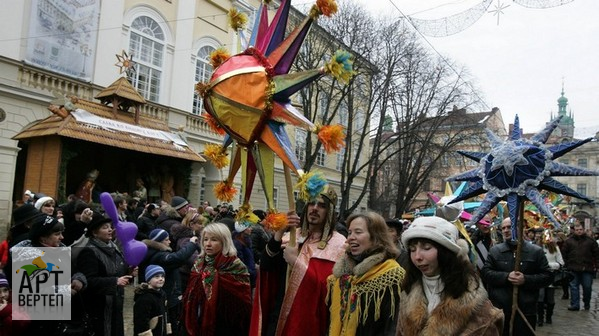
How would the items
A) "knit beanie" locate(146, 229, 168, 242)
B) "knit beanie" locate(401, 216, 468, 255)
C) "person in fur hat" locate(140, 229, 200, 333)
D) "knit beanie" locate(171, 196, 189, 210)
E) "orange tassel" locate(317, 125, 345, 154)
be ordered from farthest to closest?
"knit beanie" locate(171, 196, 189, 210), "knit beanie" locate(146, 229, 168, 242), "person in fur hat" locate(140, 229, 200, 333), "orange tassel" locate(317, 125, 345, 154), "knit beanie" locate(401, 216, 468, 255)

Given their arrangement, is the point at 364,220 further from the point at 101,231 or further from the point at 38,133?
the point at 38,133

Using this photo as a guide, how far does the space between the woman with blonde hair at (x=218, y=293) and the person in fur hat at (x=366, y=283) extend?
117cm

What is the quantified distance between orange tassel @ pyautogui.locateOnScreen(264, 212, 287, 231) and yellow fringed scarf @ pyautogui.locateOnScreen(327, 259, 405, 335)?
686mm

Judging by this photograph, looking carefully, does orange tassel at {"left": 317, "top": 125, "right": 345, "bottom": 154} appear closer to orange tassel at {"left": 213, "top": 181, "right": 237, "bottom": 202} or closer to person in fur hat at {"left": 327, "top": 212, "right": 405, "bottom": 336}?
person in fur hat at {"left": 327, "top": 212, "right": 405, "bottom": 336}

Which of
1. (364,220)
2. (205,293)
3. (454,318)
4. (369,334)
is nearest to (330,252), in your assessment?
(364,220)

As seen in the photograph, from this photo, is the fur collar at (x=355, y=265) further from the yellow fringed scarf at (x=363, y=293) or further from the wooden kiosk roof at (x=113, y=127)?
the wooden kiosk roof at (x=113, y=127)

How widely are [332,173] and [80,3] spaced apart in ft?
62.2

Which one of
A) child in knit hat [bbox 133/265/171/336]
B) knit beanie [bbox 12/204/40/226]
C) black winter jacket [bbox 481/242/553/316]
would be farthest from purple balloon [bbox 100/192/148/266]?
black winter jacket [bbox 481/242/553/316]

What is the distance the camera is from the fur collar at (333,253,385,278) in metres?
3.24

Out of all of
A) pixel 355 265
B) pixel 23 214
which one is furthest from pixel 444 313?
pixel 23 214

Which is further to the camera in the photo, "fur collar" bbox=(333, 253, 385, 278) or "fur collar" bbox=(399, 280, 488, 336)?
"fur collar" bbox=(333, 253, 385, 278)

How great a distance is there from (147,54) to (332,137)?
54.9 ft

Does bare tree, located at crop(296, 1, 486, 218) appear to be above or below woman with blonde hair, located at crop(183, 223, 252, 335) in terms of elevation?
above

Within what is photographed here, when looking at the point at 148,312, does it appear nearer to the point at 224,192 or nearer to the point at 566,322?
the point at 224,192
